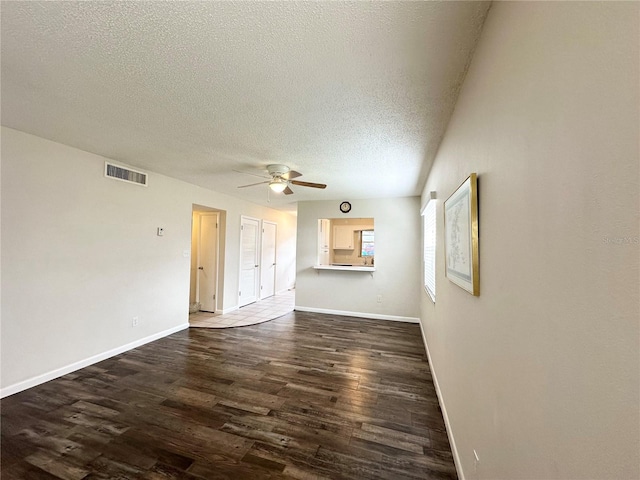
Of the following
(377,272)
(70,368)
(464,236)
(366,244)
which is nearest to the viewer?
(464,236)

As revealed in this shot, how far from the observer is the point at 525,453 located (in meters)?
0.80

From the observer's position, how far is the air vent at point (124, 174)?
3137 mm

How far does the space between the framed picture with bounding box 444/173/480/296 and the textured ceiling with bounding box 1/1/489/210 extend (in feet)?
2.43

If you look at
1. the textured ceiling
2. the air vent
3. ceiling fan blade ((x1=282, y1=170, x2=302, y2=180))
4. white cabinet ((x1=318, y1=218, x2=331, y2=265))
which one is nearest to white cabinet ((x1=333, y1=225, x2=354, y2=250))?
white cabinet ((x1=318, y1=218, x2=331, y2=265))

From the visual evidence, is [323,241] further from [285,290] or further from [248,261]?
[285,290]

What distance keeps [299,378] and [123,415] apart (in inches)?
59.6

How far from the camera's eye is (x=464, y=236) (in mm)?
1439

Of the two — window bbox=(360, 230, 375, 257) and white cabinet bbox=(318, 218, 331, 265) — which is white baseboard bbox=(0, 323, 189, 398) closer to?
white cabinet bbox=(318, 218, 331, 265)

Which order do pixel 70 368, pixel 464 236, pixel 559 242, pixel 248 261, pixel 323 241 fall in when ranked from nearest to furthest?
pixel 559 242
pixel 464 236
pixel 70 368
pixel 248 261
pixel 323 241

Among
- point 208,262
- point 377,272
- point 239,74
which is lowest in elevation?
point 377,272

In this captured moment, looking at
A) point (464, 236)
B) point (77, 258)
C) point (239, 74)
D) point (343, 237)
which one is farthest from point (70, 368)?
point (343, 237)

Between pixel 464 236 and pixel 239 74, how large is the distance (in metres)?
1.62

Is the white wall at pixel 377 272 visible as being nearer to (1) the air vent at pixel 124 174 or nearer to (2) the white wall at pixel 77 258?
(2) the white wall at pixel 77 258

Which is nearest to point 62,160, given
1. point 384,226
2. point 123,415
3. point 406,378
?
point 123,415
